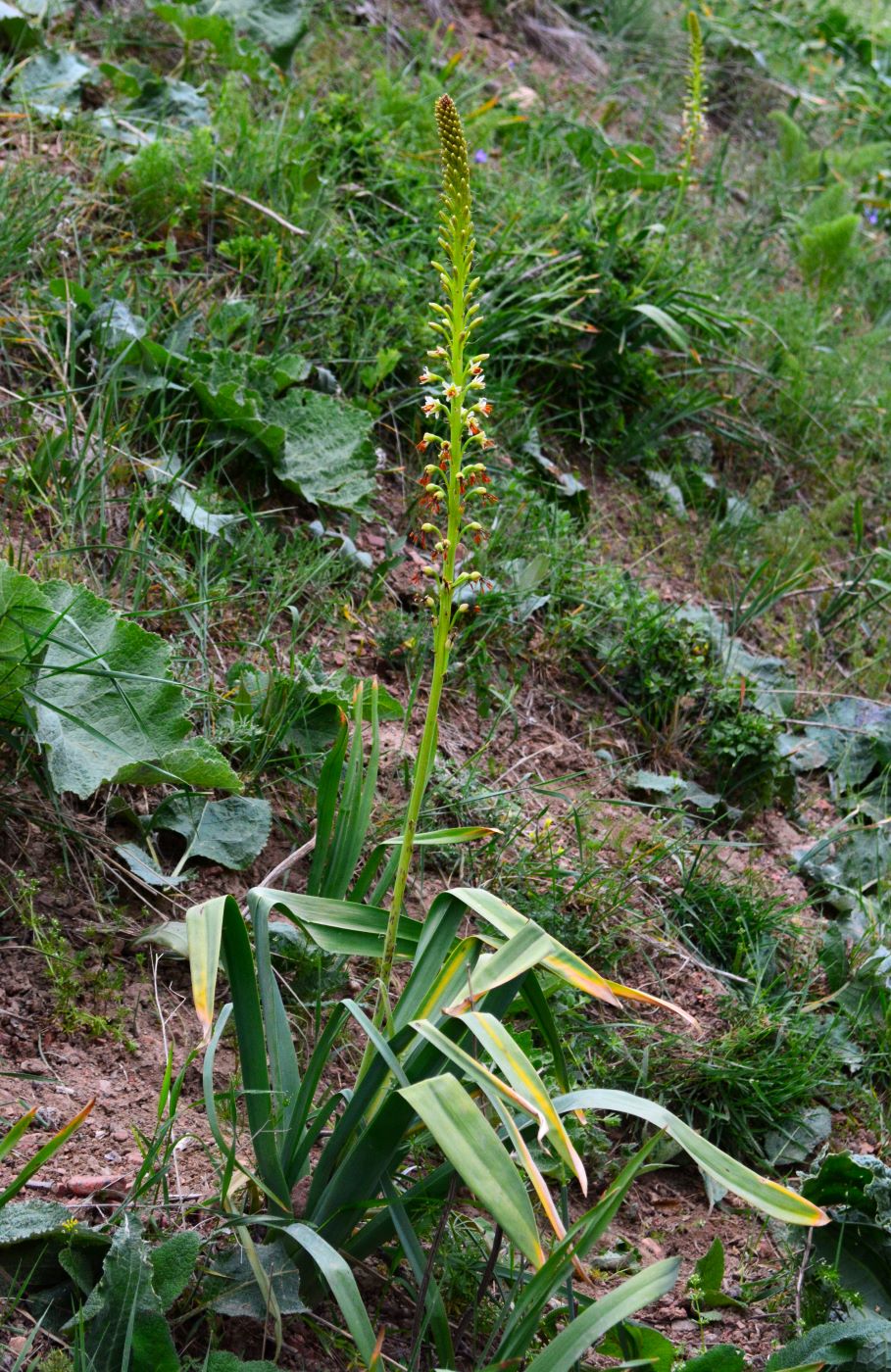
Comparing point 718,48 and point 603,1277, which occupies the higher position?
point 718,48

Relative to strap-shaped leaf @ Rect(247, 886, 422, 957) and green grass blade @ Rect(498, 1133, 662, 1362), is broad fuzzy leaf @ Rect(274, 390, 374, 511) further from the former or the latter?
green grass blade @ Rect(498, 1133, 662, 1362)

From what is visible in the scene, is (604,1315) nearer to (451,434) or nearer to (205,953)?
(205,953)

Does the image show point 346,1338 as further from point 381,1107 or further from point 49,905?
point 49,905

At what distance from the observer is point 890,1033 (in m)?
2.53

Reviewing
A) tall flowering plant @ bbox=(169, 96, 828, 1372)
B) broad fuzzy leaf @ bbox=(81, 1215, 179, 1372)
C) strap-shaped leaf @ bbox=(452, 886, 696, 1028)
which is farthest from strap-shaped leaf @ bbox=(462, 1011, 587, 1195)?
broad fuzzy leaf @ bbox=(81, 1215, 179, 1372)

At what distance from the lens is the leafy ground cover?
63.6 inches

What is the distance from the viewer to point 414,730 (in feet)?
9.21

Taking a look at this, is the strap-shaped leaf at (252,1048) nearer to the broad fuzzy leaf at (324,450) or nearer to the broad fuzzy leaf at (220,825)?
the broad fuzzy leaf at (220,825)

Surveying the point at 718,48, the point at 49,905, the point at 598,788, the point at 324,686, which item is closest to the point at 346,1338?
the point at 49,905

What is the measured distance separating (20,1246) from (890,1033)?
1724 millimetres

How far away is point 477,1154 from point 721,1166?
311mm

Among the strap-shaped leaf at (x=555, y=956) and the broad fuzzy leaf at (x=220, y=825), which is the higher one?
the strap-shaped leaf at (x=555, y=956)

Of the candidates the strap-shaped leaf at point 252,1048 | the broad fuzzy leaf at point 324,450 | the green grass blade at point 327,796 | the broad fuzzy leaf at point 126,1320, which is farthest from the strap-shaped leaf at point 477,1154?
the broad fuzzy leaf at point 324,450

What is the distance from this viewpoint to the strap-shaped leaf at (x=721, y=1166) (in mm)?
1381
